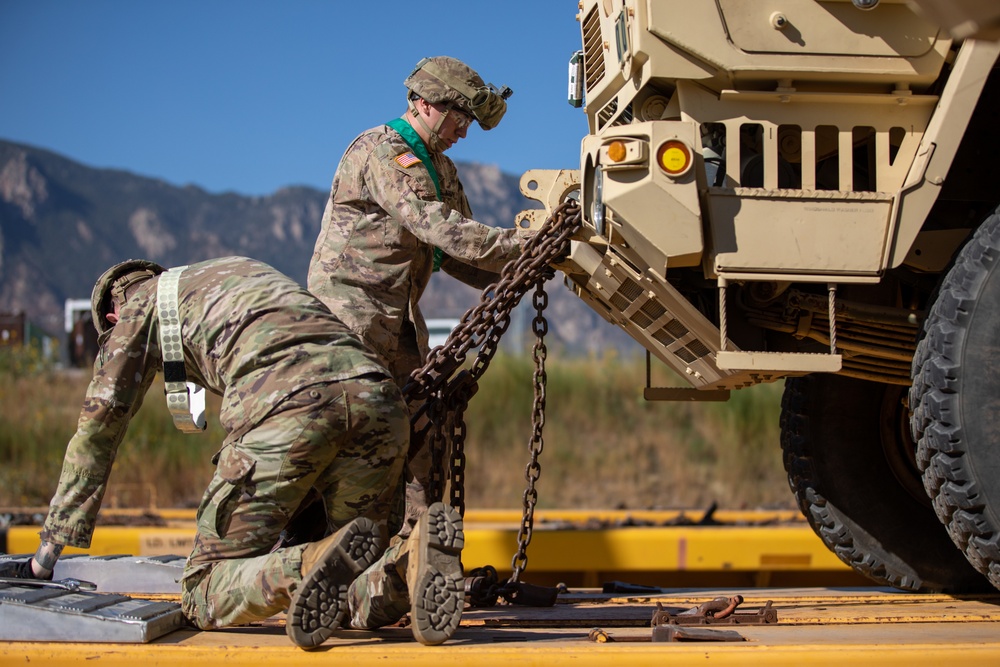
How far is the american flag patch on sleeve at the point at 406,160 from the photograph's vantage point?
4715mm

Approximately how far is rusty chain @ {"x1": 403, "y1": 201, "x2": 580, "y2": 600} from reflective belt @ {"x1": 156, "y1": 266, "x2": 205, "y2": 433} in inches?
31.1

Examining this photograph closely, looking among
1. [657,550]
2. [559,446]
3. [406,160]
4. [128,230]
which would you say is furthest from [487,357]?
Answer: [128,230]

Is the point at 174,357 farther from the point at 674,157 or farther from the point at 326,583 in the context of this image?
the point at 674,157

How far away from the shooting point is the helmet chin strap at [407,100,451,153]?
4969 mm

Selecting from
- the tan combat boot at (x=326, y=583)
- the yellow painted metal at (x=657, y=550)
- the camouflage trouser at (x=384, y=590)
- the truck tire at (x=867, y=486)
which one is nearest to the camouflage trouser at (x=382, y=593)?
the camouflage trouser at (x=384, y=590)

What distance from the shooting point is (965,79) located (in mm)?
3801

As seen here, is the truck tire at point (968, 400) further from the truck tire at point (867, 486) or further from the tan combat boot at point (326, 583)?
A: the tan combat boot at point (326, 583)

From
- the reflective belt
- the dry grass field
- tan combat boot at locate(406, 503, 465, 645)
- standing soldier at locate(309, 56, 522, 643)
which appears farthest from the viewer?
the dry grass field

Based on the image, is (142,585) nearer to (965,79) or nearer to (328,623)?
(328,623)

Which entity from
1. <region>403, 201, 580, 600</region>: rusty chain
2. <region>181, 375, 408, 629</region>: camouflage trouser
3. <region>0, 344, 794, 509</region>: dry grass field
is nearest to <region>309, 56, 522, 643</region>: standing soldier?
<region>403, 201, 580, 600</region>: rusty chain

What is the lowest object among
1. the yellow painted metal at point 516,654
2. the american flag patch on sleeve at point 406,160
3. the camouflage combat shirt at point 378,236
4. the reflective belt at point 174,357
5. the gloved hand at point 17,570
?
the yellow painted metal at point 516,654

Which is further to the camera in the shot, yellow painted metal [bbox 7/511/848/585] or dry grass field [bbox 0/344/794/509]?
dry grass field [bbox 0/344/794/509]

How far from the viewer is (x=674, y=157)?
3910 millimetres

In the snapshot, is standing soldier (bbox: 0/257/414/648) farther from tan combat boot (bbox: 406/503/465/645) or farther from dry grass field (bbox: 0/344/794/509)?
dry grass field (bbox: 0/344/794/509)
